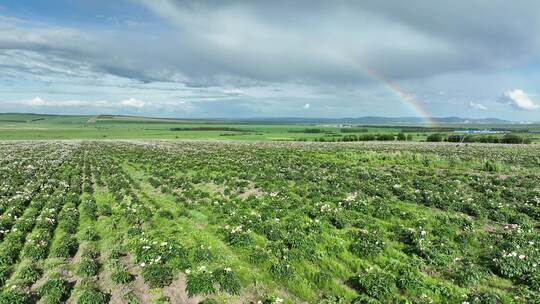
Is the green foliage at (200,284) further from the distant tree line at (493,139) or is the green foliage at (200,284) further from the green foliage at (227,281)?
the distant tree line at (493,139)

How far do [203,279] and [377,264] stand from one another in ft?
19.1

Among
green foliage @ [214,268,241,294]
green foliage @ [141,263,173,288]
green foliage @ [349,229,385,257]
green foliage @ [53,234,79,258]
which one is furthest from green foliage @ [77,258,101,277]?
green foliage @ [349,229,385,257]

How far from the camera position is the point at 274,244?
1272 cm

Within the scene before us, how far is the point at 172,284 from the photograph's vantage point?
10164 millimetres

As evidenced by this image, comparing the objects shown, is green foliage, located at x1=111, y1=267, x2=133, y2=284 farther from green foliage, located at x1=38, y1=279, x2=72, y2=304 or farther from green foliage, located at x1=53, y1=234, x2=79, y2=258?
green foliage, located at x1=53, y1=234, x2=79, y2=258

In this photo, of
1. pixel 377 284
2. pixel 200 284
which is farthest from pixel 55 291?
pixel 377 284

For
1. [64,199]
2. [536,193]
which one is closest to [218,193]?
[64,199]

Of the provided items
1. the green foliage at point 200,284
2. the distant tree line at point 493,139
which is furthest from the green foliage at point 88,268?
the distant tree line at point 493,139

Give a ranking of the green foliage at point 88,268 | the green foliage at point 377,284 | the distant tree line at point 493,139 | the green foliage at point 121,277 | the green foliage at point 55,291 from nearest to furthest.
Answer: the green foliage at point 55,291
the green foliage at point 377,284
the green foliage at point 121,277
the green foliage at point 88,268
the distant tree line at point 493,139

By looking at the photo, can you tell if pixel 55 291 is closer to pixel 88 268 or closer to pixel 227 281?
pixel 88 268

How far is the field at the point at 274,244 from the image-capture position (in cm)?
959

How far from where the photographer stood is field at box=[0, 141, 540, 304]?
959cm

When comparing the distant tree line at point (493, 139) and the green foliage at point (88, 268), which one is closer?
the green foliage at point (88, 268)

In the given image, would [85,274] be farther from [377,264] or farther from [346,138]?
[346,138]
